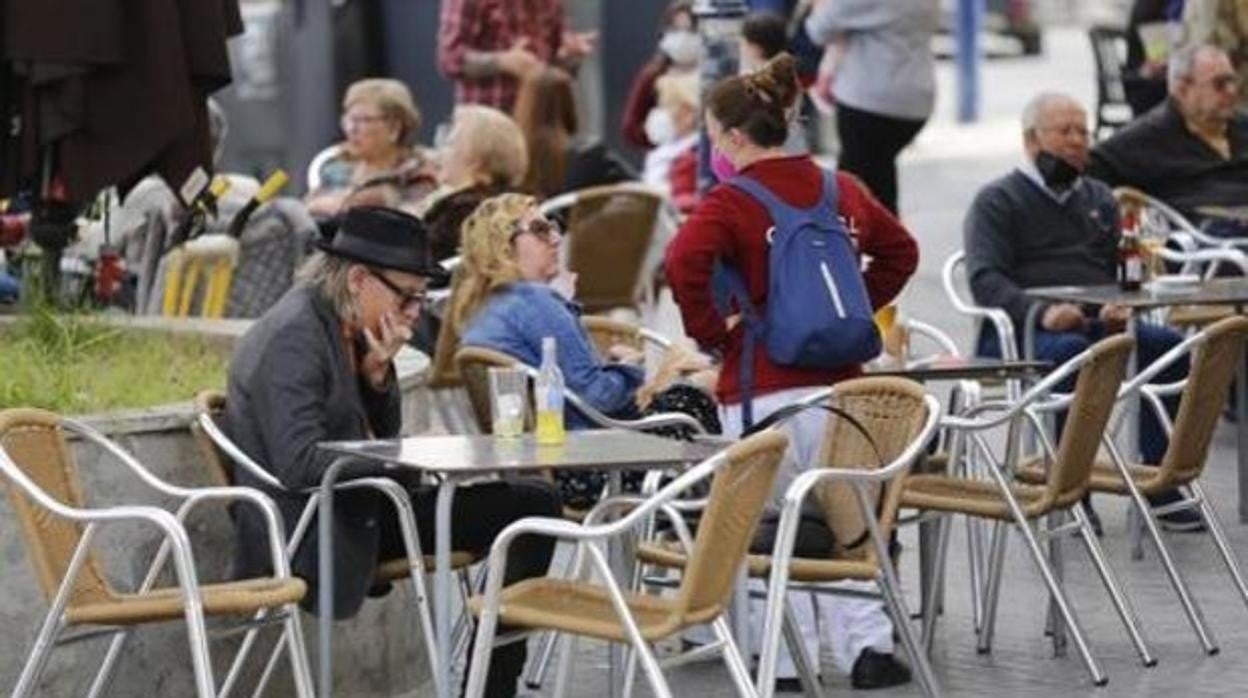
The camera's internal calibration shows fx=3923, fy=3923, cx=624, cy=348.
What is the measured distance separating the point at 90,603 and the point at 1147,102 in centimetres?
964

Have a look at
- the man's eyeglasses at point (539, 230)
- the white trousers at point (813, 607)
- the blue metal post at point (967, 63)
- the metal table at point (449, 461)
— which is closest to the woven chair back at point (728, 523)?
the metal table at point (449, 461)

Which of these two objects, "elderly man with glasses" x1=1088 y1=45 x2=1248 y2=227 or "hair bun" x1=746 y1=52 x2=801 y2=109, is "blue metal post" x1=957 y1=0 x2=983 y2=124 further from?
"hair bun" x1=746 y1=52 x2=801 y2=109

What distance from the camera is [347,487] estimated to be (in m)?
9.01

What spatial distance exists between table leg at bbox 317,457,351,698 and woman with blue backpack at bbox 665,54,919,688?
140 centimetres

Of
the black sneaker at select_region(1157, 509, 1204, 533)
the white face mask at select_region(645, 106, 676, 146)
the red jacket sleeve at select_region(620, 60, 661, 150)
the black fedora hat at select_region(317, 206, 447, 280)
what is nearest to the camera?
the black fedora hat at select_region(317, 206, 447, 280)

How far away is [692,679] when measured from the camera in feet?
33.7

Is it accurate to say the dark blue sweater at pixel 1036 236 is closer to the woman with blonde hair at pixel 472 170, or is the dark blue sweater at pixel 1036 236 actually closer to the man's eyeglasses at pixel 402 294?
the woman with blonde hair at pixel 472 170

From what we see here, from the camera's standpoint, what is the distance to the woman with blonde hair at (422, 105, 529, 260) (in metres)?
13.2

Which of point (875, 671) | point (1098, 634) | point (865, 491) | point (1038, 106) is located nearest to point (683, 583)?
point (865, 491)

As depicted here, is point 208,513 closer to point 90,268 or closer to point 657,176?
point 90,268

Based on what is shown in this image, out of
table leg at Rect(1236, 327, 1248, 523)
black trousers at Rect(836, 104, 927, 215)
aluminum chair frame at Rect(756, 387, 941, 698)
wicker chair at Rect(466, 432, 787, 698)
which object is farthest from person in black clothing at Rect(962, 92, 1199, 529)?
wicker chair at Rect(466, 432, 787, 698)

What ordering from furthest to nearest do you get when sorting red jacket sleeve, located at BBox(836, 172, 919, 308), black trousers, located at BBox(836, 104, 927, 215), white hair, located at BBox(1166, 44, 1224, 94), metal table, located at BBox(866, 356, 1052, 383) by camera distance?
black trousers, located at BBox(836, 104, 927, 215) < white hair, located at BBox(1166, 44, 1224, 94) < metal table, located at BBox(866, 356, 1052, 383) < red jacket sleeve, located at BBox(836, 172, 919, 308)

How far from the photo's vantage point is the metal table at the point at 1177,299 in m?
12.1

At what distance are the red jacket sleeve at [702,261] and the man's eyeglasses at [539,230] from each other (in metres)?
0.85
